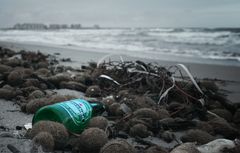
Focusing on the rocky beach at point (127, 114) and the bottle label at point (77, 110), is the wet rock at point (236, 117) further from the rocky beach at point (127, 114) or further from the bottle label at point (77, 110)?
the bottle label at point (77, 110)

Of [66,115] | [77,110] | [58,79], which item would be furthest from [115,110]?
[58,79]

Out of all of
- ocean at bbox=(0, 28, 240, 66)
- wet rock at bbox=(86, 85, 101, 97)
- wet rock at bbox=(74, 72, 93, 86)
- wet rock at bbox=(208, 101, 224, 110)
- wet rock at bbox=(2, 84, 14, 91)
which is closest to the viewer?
wet rock at bbox=(208, 101, 224, 110)

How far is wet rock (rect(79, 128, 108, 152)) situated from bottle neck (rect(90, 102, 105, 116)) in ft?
3.02

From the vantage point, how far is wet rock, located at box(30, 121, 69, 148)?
2109mm

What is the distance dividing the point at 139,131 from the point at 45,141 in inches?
36.5

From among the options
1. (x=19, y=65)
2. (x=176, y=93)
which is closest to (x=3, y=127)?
(x=176, y=93)

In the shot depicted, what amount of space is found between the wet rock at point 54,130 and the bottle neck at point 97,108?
2.98 feet

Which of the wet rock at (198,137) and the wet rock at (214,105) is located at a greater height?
the wet rock at (198,137)

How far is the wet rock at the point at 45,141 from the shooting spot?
1.98m

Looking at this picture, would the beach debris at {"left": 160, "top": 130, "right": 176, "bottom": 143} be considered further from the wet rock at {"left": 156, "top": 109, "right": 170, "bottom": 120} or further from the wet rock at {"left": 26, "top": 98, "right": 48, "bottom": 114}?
the wet rock at {"left": 26, "top": 98, "right": 48, "bottom": 114}

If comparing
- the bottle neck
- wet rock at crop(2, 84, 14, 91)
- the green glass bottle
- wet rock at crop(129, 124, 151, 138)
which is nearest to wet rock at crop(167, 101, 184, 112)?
the bottle neck

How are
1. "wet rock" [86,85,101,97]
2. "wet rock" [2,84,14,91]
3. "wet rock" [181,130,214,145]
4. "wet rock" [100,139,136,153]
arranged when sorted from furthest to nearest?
"wet rock" [86,85,101,97], "wet rock" [2,84,14,91], "wet rock" [181,130,214,145], "wet rock" [100,139,136,153]

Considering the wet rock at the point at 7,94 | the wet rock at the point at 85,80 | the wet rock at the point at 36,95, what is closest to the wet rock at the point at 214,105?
the wet rock at the point at 85,80

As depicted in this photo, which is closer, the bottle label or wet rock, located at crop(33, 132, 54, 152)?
wet rock, located at crop(33, 132, 54, 152)
